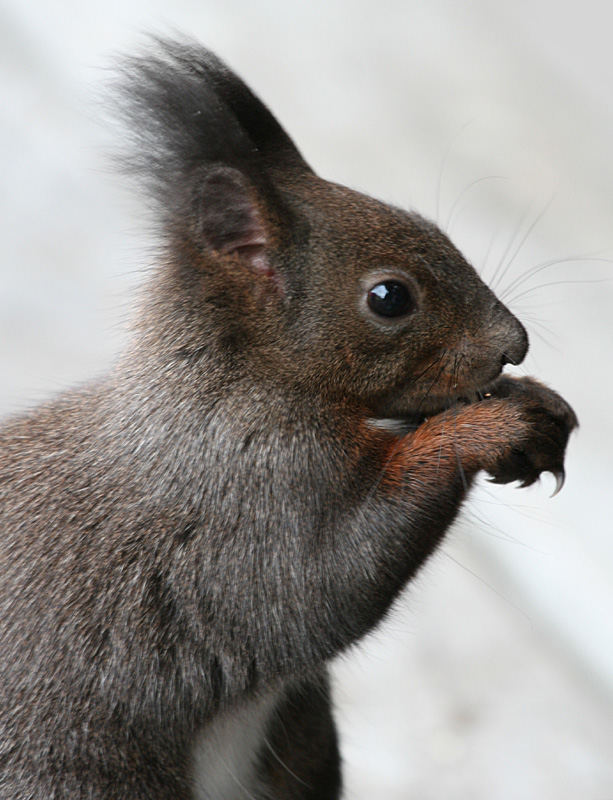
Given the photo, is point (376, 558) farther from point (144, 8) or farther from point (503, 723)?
point (144, 8)

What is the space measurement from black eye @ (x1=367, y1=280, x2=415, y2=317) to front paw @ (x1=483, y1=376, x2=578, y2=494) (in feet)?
0.64

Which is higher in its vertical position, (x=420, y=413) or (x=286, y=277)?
(x=286, y=277)

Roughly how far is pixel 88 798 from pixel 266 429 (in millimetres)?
583

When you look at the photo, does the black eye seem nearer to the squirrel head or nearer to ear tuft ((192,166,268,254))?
the squirrel head

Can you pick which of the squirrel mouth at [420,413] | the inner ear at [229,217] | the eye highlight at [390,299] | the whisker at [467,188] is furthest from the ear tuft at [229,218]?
the whisker at [467,188]

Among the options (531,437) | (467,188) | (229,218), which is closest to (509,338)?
(531,437)

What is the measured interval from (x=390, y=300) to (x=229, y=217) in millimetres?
255

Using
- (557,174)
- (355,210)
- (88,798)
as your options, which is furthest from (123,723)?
(557,174)

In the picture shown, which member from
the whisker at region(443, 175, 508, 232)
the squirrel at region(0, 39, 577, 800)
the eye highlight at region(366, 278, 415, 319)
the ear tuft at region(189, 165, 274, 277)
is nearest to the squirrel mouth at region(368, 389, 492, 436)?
the squirrel at region(0, 39, 577, 800)

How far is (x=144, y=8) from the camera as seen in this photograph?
421 cm

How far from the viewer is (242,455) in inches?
73.4

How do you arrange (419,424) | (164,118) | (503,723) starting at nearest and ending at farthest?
1. (164,118)
2. (419,424)
3. (503,723)

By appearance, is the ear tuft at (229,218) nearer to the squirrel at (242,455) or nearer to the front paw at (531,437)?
the squirrel at (242,455)

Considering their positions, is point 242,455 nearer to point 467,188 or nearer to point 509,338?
point 509,338
